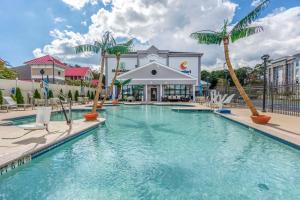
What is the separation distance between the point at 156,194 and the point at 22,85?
20.2 m

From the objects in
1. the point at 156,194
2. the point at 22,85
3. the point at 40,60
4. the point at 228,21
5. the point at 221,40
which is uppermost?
the point at 40,60

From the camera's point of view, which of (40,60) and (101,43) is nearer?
(101,43)

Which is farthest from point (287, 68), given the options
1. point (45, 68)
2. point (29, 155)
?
point (29, 155)

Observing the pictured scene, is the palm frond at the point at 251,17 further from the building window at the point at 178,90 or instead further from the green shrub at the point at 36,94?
the building window at the point at 178,90

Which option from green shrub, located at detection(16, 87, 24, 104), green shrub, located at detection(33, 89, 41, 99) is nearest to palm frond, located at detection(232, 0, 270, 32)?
green shrub, located at detection(16, 87, 24, 104)

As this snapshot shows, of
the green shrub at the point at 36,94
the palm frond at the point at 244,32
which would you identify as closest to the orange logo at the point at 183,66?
the green shrub at the point at 36,94

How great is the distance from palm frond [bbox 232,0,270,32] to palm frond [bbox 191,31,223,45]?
833mm

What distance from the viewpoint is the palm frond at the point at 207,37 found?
37.6 ft

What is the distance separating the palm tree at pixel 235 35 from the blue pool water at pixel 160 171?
3.52m

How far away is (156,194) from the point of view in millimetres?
3986

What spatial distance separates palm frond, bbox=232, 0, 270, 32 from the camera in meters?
9.99

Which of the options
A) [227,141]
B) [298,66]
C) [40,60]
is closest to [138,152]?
[227,141]

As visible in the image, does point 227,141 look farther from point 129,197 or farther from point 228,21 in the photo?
point 228,21

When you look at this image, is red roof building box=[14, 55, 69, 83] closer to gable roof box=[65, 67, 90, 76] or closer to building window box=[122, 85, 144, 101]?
gable roof box=[65, 67, 90, 76]
